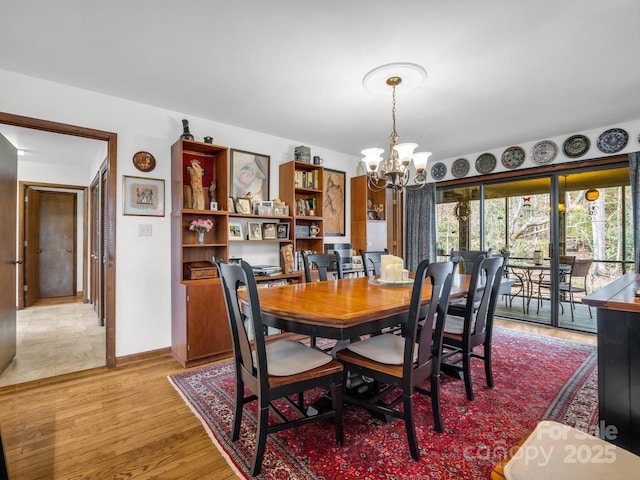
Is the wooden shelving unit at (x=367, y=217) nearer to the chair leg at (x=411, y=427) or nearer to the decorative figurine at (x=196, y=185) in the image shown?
the decorative figurine at (x=196, y=185)

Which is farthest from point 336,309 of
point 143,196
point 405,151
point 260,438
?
point 143,196

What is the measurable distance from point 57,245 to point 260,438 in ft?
21.9

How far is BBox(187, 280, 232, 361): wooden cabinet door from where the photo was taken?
9.73ft

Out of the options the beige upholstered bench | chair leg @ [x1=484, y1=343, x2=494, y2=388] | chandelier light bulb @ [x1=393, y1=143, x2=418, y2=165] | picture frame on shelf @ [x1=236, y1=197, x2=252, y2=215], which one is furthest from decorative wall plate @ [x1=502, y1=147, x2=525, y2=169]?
the beige upholstered bench

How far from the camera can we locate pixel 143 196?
3.15 m

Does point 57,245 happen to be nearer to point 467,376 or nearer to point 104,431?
point 104,431

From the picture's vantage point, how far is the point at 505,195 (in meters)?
4.89

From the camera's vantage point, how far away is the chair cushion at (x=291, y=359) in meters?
1.65

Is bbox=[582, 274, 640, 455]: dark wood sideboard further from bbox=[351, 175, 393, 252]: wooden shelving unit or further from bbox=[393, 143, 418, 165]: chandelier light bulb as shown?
bbox=[351, 175, 393, 252]: wooden shelving unit

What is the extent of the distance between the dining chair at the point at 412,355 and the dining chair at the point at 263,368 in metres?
0.19

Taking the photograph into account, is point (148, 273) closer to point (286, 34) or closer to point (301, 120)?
point (301, 120)

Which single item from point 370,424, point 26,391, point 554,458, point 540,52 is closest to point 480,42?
point 540,52

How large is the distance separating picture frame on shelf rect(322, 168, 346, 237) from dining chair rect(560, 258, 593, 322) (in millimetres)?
3110

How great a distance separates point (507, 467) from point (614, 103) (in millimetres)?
3811
